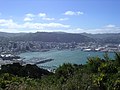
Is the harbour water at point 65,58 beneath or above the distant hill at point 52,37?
beneath

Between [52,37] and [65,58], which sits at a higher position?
[52,37]

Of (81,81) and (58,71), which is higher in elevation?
(81,81)

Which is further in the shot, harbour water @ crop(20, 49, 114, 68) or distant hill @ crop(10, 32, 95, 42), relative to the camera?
distant hill @ crop(10, 32, 95, 42)

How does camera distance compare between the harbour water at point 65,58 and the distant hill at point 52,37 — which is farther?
the distant hill at point 52,37

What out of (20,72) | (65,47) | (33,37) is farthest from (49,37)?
(20,72)

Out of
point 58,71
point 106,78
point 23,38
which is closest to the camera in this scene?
point 106,78

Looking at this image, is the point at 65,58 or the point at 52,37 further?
the point at 52,37

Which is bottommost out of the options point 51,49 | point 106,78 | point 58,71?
point 51,49

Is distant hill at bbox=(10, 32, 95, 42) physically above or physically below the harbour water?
above

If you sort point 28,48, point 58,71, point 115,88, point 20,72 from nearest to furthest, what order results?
point 115,88 < point 58,71 < point 20,72 < point 28,48

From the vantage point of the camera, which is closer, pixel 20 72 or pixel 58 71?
pixel 58 71

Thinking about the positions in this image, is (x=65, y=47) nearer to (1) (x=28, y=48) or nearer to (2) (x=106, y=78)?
(1) (x=28, y=48)
